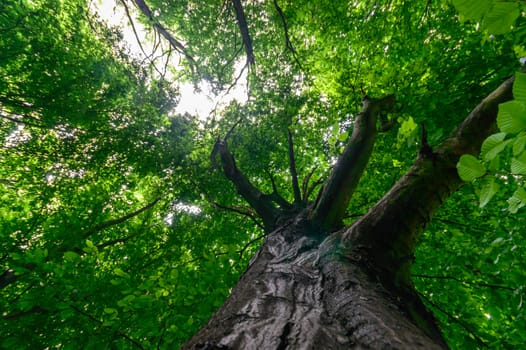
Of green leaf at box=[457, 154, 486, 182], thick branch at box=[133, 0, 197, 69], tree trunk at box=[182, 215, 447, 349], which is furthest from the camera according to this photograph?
thick branch at box=[133, 0, 197, 69]

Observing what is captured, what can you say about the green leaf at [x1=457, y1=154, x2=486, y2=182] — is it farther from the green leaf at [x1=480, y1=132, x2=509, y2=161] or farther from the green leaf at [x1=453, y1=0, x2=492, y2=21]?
the green leaf at [x1=453, y1=0, x2=492, y2=21]

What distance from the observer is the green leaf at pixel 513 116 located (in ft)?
2.02

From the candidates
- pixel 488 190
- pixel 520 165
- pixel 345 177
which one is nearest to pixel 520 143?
pixel 520 165

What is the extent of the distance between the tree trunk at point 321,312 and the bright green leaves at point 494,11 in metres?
1.11

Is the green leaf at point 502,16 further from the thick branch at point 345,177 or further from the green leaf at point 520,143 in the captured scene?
the thick branch at point 345,177

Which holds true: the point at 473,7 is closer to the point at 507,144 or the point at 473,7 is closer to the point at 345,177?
the point at 507,144

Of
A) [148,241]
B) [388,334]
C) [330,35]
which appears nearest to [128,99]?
[148,241]

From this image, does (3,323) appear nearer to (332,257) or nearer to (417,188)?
(332,257)

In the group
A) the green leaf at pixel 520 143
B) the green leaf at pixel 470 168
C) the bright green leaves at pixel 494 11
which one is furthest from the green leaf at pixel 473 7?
the green leaf at pixel 470 168

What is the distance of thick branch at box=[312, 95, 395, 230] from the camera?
2742 millimetres

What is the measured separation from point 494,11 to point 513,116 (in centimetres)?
28

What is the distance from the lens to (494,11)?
616mm

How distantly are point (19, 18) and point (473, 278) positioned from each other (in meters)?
10.2

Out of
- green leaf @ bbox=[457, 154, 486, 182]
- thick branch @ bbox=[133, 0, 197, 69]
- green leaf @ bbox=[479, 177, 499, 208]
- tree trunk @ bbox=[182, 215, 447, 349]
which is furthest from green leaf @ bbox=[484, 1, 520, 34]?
thick branch @ bbox=[133, 0, 197, 69]
